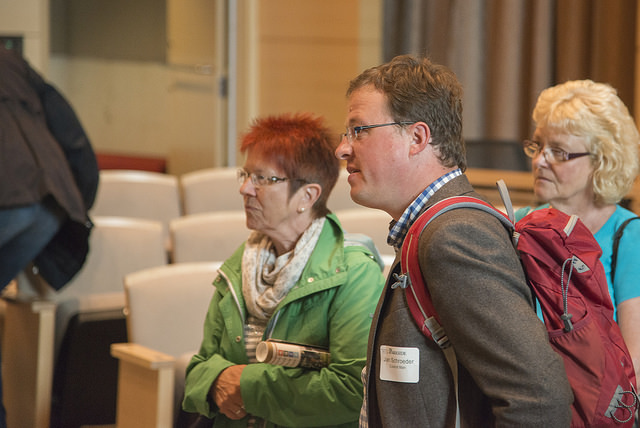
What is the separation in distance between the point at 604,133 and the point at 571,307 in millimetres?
1091

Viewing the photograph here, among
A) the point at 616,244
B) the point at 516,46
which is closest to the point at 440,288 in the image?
the point at 616,244

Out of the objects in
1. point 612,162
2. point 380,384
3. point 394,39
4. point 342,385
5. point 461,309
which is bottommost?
point 342,385

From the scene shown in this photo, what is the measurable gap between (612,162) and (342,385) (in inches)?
41.6

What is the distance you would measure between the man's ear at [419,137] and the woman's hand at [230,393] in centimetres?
95

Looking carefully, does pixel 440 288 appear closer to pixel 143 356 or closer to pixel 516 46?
pixel 143 356

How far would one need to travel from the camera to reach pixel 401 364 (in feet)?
4.48

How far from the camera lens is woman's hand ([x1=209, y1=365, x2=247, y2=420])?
7.00ft

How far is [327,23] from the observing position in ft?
22.6

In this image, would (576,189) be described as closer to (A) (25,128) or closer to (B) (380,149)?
(B) (380,149)

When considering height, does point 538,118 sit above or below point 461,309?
above

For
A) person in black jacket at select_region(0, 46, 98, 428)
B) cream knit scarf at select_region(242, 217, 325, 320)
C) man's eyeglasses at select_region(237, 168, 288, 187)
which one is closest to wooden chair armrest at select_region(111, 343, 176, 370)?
cream knit scarf at select_region(242, 217, 325, 320)

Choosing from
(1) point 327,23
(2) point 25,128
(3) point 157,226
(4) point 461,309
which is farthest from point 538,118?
(1) point 327,23

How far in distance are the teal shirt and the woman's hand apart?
1048mm

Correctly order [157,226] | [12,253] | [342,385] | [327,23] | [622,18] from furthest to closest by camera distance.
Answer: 1. [327,23]
2. [622,18]
3. [157,226]
4. [12,253]
5. [342,385]
